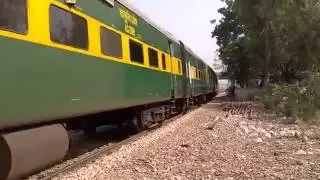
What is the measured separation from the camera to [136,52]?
11.7 metres

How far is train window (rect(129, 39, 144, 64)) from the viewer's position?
11.2m

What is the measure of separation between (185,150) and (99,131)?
5.35 meters

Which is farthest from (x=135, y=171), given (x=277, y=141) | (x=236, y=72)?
(x=236, y=72)

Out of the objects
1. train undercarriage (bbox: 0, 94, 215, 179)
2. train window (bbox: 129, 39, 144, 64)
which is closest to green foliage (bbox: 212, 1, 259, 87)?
train window (bbox: 129, 39, 144, 64)

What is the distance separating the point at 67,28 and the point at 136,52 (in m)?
4.09

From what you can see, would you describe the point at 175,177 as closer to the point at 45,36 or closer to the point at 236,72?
the point at 45,36

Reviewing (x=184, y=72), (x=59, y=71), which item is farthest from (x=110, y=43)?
(x=184, y=72)

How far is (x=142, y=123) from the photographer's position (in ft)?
44.9

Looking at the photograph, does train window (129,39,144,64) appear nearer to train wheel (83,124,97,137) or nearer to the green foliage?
train wheel (83,124,97,137)

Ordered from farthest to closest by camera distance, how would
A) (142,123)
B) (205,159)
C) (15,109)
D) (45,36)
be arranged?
(142,123), (205,159), (45,36), (15,109)

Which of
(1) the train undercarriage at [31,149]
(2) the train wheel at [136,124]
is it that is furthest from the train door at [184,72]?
(1) the train undercarriage at [31,149]

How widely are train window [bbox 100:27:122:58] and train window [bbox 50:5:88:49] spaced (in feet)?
2.82

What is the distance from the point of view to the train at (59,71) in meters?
6.12

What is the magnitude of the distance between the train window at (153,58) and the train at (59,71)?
2.80 ft
